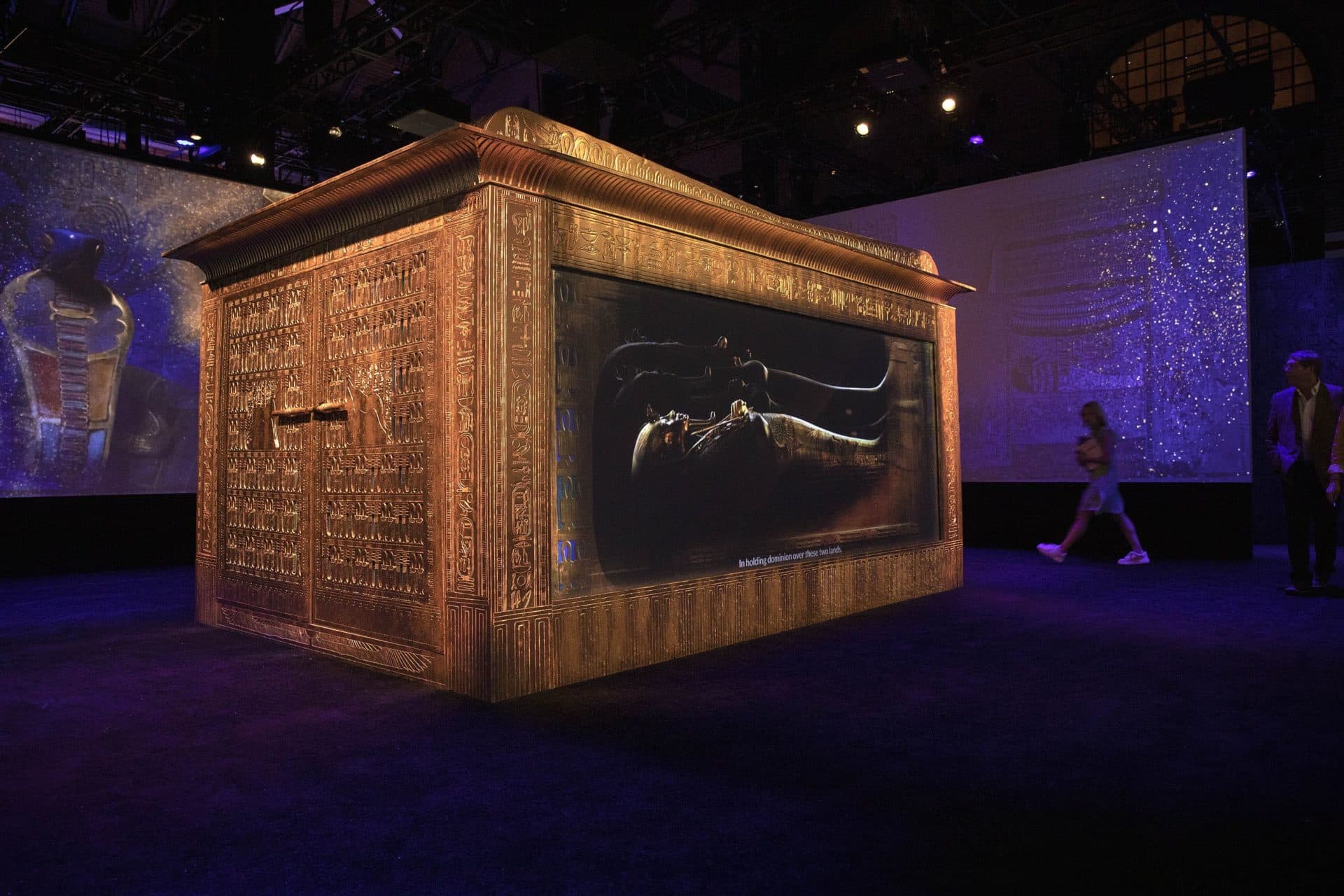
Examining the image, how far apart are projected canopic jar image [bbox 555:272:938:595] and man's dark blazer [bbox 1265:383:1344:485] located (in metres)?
2.38

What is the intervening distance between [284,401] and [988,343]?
24.2 feet

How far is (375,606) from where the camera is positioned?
151 inches

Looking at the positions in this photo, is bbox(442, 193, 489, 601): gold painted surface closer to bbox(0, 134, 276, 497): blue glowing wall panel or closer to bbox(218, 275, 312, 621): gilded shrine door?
bbox(218, 275, 312, 621): gilded shrine door

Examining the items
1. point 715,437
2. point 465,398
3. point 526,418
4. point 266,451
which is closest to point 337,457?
point 266,451

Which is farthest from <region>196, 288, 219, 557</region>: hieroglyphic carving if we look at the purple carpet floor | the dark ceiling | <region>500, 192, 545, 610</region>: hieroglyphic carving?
the dark ceiling

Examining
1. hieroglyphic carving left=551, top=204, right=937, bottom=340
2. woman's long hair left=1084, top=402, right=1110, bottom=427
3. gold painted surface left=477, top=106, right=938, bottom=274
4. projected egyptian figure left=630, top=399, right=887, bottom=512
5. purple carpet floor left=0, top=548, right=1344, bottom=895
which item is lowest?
purple carpet floor left=0, top=548, right=1344, bottom=895

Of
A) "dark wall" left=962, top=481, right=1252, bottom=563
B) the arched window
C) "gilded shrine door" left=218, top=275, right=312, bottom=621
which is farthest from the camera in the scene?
the arched window

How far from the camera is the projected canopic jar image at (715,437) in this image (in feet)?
12.3

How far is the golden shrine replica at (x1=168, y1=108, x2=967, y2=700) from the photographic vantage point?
135 inches

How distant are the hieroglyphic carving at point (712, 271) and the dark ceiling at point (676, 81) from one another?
4090mm

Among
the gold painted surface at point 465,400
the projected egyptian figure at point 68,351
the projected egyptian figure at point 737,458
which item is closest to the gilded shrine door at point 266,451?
the gold painted surface at point 465,400

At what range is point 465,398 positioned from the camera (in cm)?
343

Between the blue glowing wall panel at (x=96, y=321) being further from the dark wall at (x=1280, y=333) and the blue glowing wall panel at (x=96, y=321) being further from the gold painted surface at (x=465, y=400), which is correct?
the dark wall at (x=1280, y=333)

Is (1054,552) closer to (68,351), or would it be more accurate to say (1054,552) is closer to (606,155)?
(606,155)
